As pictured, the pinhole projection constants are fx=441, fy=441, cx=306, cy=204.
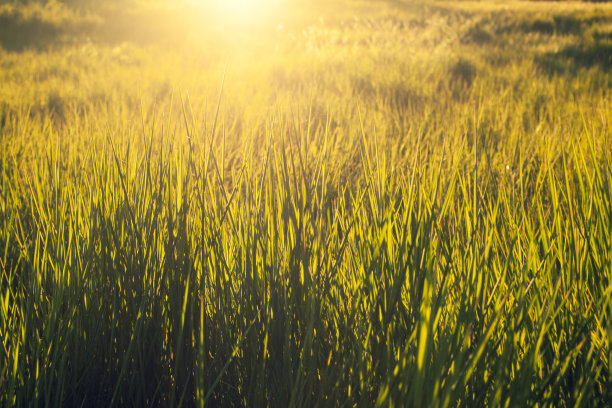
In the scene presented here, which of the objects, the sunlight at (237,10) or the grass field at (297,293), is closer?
the grass field at (297,293)

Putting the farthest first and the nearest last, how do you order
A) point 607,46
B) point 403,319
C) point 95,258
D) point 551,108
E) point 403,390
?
point 607,46 < point 551,108 < point 95,258 < point 403,319 < point 403,390

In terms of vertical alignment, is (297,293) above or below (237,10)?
below

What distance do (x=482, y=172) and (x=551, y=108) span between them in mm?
1337

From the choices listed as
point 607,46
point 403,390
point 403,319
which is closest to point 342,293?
point 403,319

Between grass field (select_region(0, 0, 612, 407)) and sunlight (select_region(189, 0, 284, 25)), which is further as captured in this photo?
sunlight (select_region(189, 0, 284, 25))

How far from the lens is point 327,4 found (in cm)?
1474

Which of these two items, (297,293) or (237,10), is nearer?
(297,293)

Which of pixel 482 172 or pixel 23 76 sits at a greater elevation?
pixel 23 76

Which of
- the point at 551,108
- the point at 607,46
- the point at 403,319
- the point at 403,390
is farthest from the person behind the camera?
the point at 607,46

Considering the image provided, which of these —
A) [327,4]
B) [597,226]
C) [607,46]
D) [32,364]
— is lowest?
[32,364]

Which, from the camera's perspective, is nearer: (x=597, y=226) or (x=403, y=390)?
(x=403, y=390)

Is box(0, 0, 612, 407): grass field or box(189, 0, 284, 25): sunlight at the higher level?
box(189, 0, 284, 25): sunlight

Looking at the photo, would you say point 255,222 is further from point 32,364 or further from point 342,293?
point 32,364

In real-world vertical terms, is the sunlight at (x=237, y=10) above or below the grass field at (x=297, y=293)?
above
